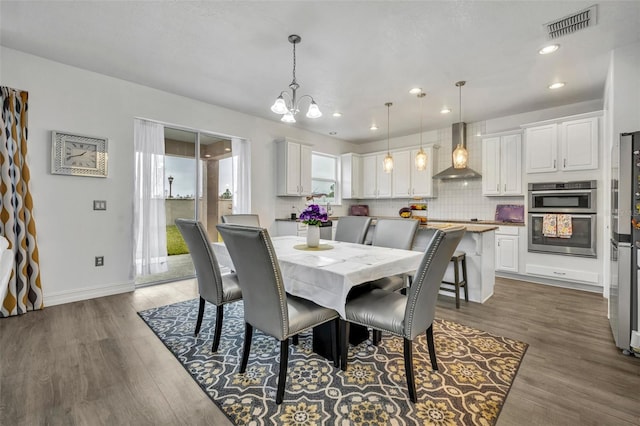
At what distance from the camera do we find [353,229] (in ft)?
10.5

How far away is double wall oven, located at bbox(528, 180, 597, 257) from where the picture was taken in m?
3.64

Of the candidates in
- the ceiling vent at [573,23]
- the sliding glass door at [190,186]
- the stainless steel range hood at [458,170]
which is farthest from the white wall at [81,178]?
the stainless steel range hood at [458,170]

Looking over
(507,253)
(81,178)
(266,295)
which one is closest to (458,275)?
(507,253)

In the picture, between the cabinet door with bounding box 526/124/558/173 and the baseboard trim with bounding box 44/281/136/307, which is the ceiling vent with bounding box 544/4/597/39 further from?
the baseboard trim with bounding box 44/281/136/307

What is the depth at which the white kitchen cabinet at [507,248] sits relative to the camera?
421 centimetres

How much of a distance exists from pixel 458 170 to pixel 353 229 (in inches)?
110

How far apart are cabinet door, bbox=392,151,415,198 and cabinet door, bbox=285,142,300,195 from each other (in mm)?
2049

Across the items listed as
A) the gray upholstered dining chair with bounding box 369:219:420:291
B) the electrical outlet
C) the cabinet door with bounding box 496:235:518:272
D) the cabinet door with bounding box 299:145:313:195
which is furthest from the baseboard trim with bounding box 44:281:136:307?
the cabinet door with bounding box 496:235:518:272

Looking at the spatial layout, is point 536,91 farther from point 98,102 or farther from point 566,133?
point 98,102

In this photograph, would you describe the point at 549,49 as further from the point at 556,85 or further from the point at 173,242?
the point at 173,242

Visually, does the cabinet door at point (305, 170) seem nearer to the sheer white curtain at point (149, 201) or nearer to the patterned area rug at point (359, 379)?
the sheer white curtain at point (149, 201)

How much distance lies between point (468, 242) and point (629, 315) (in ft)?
4.66

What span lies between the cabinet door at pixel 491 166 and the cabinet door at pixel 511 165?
6cm

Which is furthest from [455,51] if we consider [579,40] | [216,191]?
[216,191]
